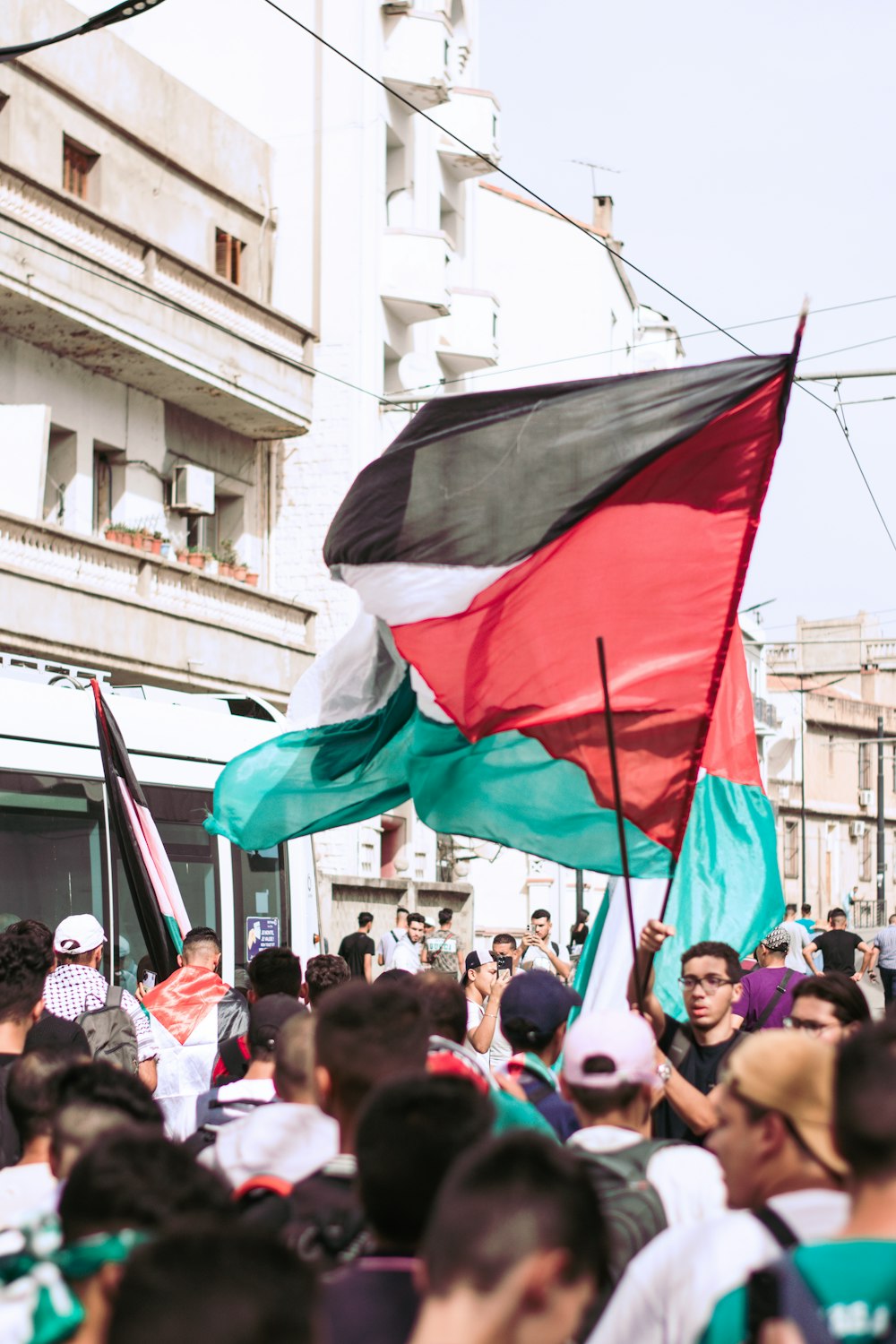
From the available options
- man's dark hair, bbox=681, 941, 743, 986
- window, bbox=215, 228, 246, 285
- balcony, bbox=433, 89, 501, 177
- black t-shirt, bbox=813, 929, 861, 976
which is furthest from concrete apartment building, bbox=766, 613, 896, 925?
man's dark hair, bbox=681, 941, 743, 986

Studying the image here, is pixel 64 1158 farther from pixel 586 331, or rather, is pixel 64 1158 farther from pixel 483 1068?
pixel 586 331

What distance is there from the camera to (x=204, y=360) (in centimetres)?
2467

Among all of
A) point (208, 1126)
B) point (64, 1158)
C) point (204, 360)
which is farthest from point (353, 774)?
point (204, 360)

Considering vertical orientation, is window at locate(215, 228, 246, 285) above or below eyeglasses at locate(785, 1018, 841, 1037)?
above

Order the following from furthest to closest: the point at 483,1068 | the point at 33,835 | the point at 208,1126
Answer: the point at 33,835
the point at 208,1126
the point at 483,1068

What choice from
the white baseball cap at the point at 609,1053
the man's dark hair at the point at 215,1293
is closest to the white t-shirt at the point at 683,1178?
the white baseball cap at the point at 609,1053

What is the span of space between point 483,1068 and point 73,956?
4.54 metres

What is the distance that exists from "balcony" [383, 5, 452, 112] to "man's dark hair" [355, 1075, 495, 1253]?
2918 centimetres

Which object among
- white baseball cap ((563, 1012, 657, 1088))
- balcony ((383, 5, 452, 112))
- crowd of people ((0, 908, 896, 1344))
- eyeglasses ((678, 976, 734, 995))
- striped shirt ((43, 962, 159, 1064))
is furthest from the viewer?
balcony ((383, 5, 452, 112))

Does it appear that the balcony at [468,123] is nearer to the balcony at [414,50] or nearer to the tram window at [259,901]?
the balcony at [414,50]

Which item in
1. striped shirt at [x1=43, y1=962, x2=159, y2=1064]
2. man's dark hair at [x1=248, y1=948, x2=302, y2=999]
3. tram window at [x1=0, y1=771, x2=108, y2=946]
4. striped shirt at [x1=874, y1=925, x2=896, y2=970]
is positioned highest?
tram window at [x1=0, y1=771, x2=108, y2=946]

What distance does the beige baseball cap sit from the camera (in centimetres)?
354

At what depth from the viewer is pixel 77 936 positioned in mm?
9039

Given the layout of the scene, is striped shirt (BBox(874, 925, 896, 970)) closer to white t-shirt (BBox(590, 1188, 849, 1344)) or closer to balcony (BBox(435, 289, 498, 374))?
white t-shirt (BBox(590, 1188, 849, 1344))
